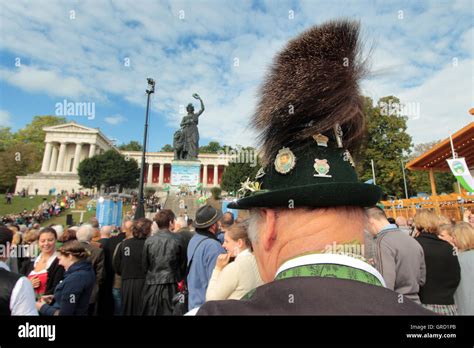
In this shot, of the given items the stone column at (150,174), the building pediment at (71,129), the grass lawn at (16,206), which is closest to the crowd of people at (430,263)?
the grass lawn at (16,206)

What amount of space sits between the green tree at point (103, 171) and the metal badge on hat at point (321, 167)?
59.7m

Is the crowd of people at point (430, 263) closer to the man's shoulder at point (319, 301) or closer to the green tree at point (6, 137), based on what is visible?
the man's shoulder at point (319, 301)

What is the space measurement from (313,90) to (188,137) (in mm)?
24517

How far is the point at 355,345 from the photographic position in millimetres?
1026

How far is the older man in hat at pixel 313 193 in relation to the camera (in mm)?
847

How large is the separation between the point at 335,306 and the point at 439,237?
3854mm

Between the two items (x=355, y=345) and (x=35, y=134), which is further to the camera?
(x=35, y=134)

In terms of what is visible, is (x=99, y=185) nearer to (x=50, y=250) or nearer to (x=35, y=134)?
(x=35, y=134)

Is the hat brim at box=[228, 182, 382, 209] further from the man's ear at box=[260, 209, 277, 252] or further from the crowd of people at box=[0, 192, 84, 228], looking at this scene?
the crowd of people at box=[0, 192, 84, 228]

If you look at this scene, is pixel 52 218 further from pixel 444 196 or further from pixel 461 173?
pixel 461 173

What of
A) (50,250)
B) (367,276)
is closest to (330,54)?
(367,276)

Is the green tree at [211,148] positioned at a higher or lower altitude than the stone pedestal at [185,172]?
higher

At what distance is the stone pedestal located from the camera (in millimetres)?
24391

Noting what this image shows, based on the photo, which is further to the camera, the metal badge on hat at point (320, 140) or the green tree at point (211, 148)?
the green tree at point (211, 148)
